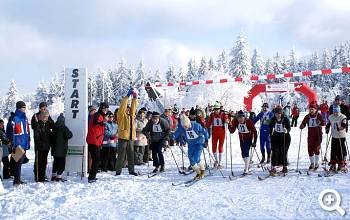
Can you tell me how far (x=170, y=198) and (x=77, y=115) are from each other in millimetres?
3870

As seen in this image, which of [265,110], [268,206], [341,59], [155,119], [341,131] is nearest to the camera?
[268,206]

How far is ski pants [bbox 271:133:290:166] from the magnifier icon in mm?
2134

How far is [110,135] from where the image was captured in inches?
443

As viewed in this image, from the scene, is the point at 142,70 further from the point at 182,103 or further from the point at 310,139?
the point at 310,139

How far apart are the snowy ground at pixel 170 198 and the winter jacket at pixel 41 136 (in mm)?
929

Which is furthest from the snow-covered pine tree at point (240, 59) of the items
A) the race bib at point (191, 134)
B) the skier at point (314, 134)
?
the race bib at point (191, 134)

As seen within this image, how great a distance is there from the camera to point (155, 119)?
11648mm

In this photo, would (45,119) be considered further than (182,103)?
No

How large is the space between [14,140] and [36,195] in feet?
5.60

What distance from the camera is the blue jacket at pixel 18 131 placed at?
9.70 metres

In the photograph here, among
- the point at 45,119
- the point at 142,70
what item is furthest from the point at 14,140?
the point at 142,70

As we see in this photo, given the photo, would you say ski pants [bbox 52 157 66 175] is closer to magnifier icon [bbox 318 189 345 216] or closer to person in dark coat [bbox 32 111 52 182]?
person in dark coat [bbox 32 111 52 182]

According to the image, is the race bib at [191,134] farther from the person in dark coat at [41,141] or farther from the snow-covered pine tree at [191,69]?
the snow-covered pine tree at [191,69]

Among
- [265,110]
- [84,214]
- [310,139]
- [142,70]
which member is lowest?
[84,214]
